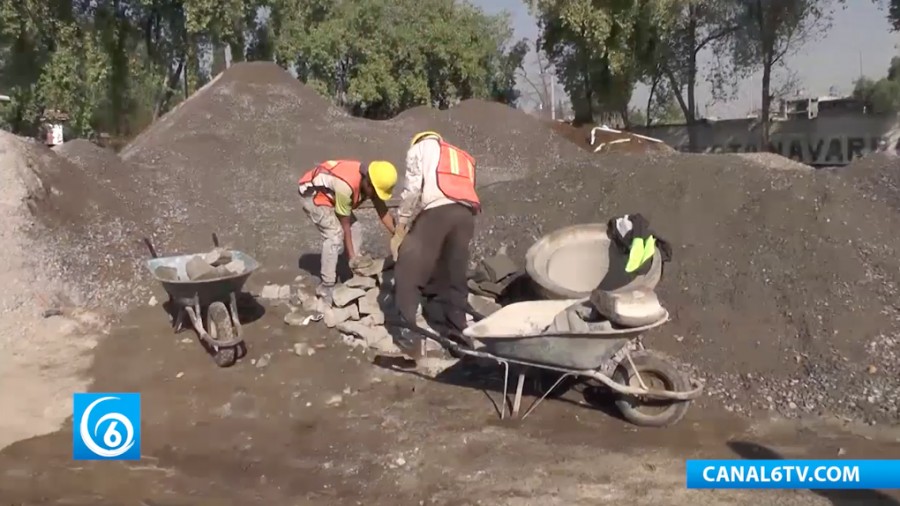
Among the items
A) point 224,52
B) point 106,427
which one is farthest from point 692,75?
point 106,427

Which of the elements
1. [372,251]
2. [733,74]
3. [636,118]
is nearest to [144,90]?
[733,74]

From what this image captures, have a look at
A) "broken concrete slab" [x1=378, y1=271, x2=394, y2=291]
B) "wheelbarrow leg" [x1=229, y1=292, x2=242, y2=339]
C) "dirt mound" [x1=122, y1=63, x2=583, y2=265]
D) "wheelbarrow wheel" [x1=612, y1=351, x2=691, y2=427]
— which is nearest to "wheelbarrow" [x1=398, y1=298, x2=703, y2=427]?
"wheelbarrow wheel" [x1=612, y1=351, x2=691, y2=427]

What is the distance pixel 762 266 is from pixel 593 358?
7.79 ft

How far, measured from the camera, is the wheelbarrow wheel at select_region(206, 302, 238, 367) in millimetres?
6500

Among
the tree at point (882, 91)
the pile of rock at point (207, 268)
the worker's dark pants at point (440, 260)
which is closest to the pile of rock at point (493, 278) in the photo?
the worker's dark pants at point (440, 260)

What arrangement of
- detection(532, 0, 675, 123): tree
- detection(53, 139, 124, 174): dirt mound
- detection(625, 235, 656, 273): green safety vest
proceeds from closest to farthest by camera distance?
detection(625, 235, 656, 273): green safety vest, detection(53, 139, 124, 174): dirt mound, detection(532, 0, 675, 123): tree

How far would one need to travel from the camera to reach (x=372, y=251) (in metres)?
8.78

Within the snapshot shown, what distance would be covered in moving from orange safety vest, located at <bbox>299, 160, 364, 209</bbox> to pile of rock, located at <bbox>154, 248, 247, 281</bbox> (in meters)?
0.83

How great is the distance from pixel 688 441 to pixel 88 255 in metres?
6.32

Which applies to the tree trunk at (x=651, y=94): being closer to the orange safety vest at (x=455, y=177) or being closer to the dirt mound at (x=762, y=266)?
the dirt mound at (x=762, y=266)

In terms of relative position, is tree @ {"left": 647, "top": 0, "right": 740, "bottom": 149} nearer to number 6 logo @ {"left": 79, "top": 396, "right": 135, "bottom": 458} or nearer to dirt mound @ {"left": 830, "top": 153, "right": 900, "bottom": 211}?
dirt mound @ {"left": 830, "top": 153, "right": 900, "bottom": 211}

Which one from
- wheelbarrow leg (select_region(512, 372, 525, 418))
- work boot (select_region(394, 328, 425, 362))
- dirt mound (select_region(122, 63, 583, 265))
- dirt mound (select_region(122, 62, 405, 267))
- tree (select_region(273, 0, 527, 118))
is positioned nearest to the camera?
wheelbarrow leg (select_region(512, 372, 525, 418))

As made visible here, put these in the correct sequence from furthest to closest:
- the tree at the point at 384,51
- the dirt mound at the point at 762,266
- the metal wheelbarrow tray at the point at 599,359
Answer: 1. the tree at the point at 384,51
2. the dirt mound at the point at 762,266
3. the metal wheelbarrow tray at the point at 599,359

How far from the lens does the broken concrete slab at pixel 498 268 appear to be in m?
7.20
